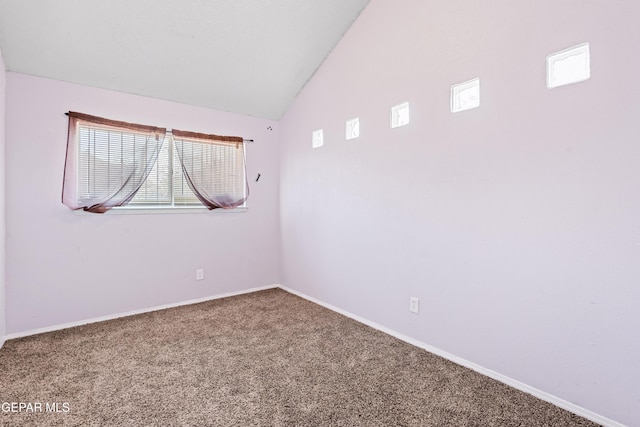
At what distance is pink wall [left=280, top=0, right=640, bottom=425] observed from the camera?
5.09 ft

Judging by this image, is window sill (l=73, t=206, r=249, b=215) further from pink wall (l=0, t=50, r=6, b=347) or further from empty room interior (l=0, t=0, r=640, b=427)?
pink wall (l=0, t=50, r=6, b=347)

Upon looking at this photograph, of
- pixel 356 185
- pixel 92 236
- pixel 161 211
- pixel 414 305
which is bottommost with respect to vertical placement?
pixel 414 305

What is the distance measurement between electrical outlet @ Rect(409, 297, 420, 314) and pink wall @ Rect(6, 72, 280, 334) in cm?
210

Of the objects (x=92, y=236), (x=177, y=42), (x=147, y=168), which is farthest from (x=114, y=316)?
(x=177, y=42)

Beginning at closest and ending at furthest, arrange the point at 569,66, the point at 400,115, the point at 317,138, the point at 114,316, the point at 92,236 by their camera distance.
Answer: the point at 569,66 < the point at 400,115 < the point at 92,236 < the point at 114,316 < the point at 317,138

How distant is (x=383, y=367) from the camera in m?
2.12

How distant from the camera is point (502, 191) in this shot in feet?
6.44

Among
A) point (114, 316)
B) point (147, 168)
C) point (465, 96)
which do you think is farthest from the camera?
point (147, 168)

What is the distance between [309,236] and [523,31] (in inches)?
100

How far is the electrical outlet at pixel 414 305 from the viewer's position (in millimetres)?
2465

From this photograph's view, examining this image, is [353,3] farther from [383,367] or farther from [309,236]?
[383,367]

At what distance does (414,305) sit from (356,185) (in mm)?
1167

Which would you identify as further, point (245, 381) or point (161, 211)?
point (161, 211)

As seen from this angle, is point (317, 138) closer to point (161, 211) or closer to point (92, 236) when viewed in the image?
point (161, 211)
